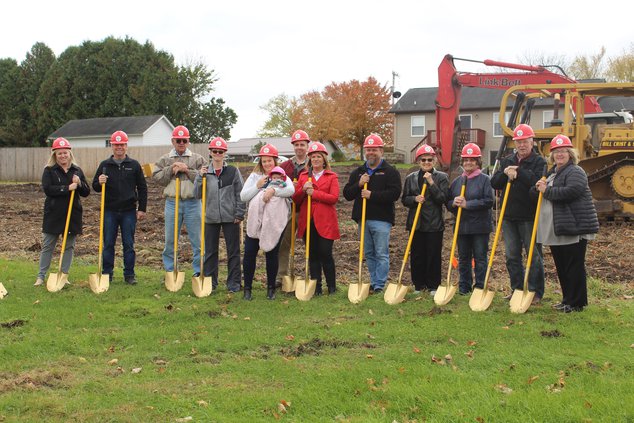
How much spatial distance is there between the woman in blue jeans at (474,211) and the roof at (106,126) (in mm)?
45198

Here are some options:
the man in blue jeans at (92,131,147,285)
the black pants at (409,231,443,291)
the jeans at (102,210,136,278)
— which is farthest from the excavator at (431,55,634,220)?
A: the jeans at (102,210,136,278)

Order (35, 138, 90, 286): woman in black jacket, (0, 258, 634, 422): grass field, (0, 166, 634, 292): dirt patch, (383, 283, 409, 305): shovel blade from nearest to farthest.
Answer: (0, 258, 634, 422): grass field < (383, 283, 409, 305): shovel blade < (35, 138, 90, 286): woman in black jacket < (0, 166, 634, 292): dirt patch

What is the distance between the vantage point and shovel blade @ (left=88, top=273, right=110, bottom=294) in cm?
947

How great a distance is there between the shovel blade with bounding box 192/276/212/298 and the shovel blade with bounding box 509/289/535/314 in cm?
377

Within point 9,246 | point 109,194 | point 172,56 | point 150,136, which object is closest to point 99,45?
point 172,56

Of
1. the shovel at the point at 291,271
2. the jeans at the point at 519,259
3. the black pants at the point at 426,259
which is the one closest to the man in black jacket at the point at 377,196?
the black pants at the point at 426,259

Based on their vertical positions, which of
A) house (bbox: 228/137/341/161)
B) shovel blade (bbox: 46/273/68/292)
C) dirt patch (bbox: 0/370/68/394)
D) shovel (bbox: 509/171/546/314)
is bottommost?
dirt patch (bbox: 0/370/68/394)

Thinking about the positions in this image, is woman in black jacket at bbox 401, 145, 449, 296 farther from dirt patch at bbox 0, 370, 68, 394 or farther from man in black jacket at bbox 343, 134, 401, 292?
dirt patch at bbox 0, 370, 68, 394

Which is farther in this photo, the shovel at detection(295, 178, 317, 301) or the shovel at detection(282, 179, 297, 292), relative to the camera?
the shovel at detection(282, 179, 297, 292)

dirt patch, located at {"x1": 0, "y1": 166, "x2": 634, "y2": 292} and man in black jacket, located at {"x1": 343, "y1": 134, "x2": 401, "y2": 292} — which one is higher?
man in black jacket, located at {"x1": 343, "y1": 134, "x2": 401, "y2": 292}

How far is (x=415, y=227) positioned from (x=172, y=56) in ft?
174

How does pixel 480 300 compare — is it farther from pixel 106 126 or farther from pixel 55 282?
pixel 106 126

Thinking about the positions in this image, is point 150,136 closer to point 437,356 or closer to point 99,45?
point 99,45

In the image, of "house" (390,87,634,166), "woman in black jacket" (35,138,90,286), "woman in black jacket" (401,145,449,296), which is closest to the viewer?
"woman in black jacket" (401,145,449,296)
